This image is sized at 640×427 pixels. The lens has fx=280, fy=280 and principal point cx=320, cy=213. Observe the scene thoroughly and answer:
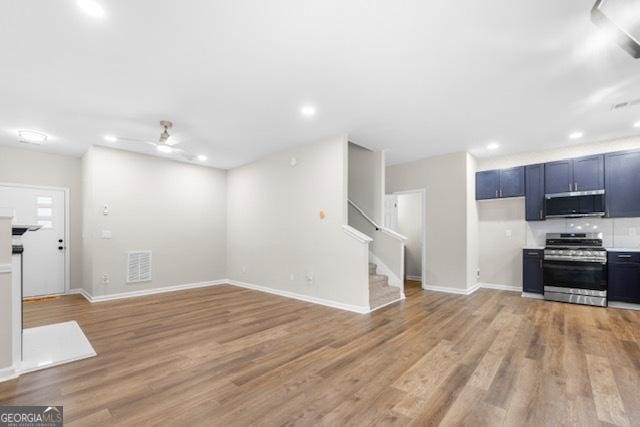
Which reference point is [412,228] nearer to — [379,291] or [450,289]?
[450,289]

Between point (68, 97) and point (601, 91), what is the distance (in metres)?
6.04

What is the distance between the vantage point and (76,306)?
14.7ft

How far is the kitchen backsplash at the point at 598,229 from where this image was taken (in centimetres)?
464

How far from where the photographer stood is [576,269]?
4.68 meters

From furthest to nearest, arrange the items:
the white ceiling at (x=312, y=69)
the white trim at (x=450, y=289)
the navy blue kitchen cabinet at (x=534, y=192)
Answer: the white trim at (x=450, y=289) < the navy blue kitchen cabinet at (x=534, y=192) < the white ceiling at (x=312, y=69)

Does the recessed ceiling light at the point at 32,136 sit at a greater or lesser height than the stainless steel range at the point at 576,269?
greater

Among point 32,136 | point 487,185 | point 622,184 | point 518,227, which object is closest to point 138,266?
point 32,136

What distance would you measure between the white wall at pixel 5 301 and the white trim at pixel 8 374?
0.03 m

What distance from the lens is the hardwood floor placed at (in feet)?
6.14

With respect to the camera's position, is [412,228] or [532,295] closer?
[532,295]

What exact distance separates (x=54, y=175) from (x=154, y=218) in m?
1.97

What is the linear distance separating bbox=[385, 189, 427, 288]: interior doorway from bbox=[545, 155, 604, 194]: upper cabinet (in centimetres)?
248

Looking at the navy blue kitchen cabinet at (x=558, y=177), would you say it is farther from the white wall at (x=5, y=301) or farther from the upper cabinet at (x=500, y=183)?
the white wall at (x=5, y=301)

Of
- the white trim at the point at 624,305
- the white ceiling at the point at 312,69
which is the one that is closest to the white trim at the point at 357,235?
the white ceiling at the point at 312,69
